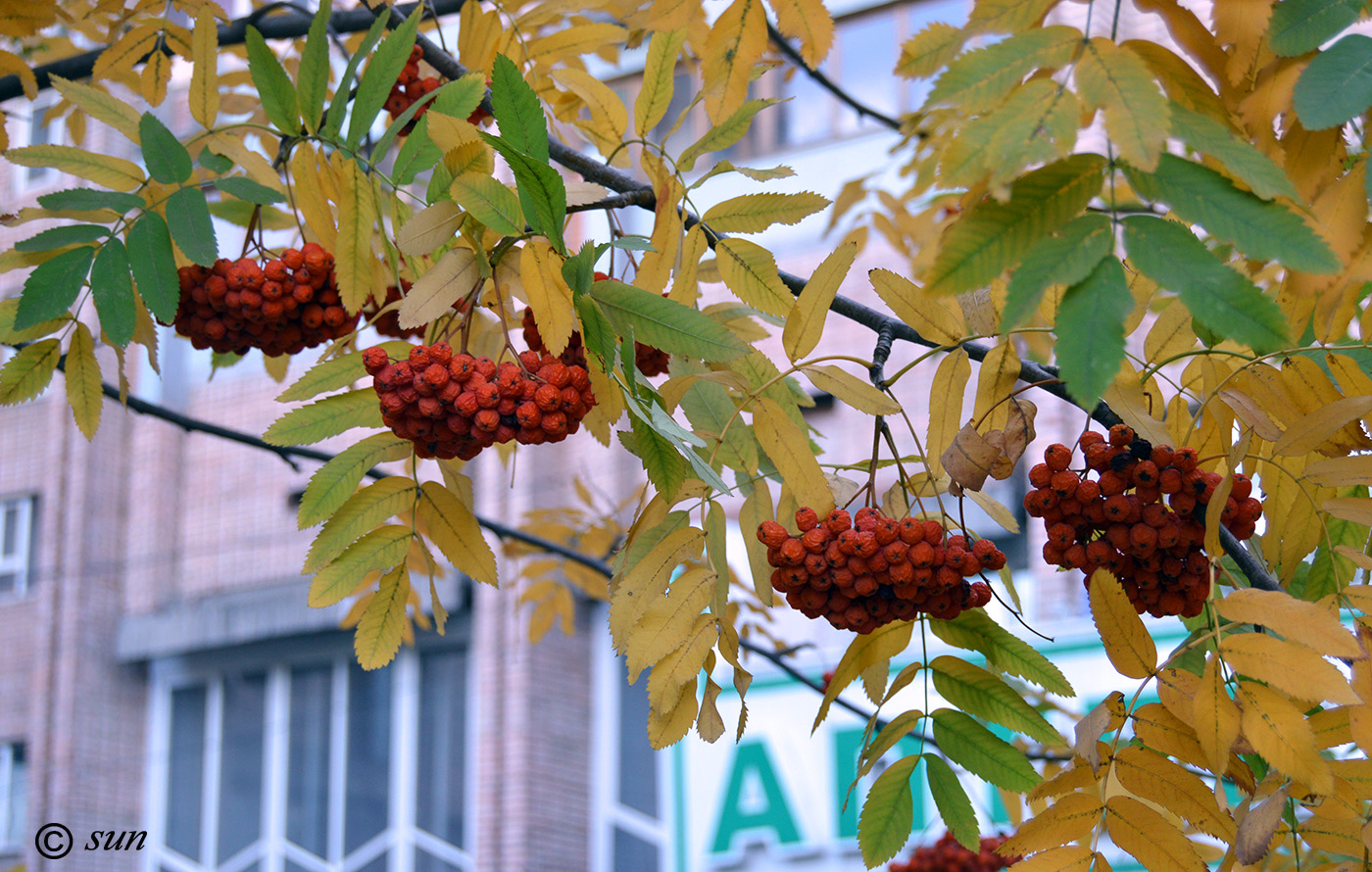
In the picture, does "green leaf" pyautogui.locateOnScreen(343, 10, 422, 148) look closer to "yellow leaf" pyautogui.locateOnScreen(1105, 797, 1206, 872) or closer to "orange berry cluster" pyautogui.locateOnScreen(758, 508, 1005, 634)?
"orange berry cluster" pyautogui.locateOnScreen(758, 508, 1005, 634)

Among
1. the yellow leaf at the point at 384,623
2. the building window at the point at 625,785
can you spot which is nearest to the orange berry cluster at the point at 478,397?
the yellow leaf at the point at 384,623

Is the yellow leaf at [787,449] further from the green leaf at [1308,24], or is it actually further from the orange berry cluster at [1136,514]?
the green leaf at [1308,24]

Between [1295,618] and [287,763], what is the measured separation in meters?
9.02

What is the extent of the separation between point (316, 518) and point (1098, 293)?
0.92 meters

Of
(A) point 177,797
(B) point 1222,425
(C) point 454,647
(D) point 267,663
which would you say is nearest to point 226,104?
(B) point 1222,425

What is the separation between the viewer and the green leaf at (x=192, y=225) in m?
1.51

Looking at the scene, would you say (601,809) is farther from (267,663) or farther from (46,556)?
(46,556)

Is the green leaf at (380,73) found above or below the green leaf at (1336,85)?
above

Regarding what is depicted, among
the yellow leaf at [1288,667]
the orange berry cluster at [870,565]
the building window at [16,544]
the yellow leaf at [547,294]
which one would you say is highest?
the building window at [16,544]

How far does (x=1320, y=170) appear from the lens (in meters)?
1.01

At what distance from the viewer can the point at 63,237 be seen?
1.63 meters

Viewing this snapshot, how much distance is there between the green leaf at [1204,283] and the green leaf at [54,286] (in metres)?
1.30

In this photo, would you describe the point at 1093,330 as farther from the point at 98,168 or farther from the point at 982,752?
the point at 98,168

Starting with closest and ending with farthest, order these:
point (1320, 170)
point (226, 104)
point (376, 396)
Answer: point (1320, 170)
point (376, 396)
point (226, 104)
